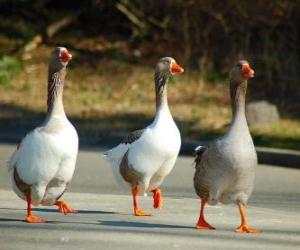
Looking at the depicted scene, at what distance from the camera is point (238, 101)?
948 centimetres

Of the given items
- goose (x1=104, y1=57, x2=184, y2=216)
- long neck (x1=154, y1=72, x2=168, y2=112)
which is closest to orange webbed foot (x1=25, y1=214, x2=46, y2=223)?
goose (x1=104, y1=57, x2=184, y2=216)

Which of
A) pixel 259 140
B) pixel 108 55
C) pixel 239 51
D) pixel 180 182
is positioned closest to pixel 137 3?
pixel 108 55

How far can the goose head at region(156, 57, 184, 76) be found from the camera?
36.0 ft

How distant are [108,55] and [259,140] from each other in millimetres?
7829

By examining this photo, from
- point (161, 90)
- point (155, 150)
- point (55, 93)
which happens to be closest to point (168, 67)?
point (161, 90)

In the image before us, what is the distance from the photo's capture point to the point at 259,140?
17906 millimetres

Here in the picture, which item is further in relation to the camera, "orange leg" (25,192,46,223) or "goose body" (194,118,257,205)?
"orange leg" (25,192,46,223)

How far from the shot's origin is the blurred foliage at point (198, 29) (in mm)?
22812

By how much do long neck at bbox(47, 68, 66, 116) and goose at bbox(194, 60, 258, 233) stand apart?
1.27 meters

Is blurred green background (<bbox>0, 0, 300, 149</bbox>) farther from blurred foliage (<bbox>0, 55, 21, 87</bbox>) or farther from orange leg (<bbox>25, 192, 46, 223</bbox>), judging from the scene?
orange leg (<bbox>25, 192, 46, 223</bbox>)

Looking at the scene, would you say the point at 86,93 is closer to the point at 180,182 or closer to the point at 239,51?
the point at 239,51

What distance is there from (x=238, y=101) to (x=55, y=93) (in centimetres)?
159

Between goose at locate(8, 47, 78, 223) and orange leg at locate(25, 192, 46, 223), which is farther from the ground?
goose at locate(8, 47, 78, 223)

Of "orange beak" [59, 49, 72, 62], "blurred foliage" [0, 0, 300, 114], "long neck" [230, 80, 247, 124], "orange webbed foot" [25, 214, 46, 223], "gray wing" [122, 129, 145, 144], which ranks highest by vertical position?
"blurred foliage" [0, 0, 300, 114]
